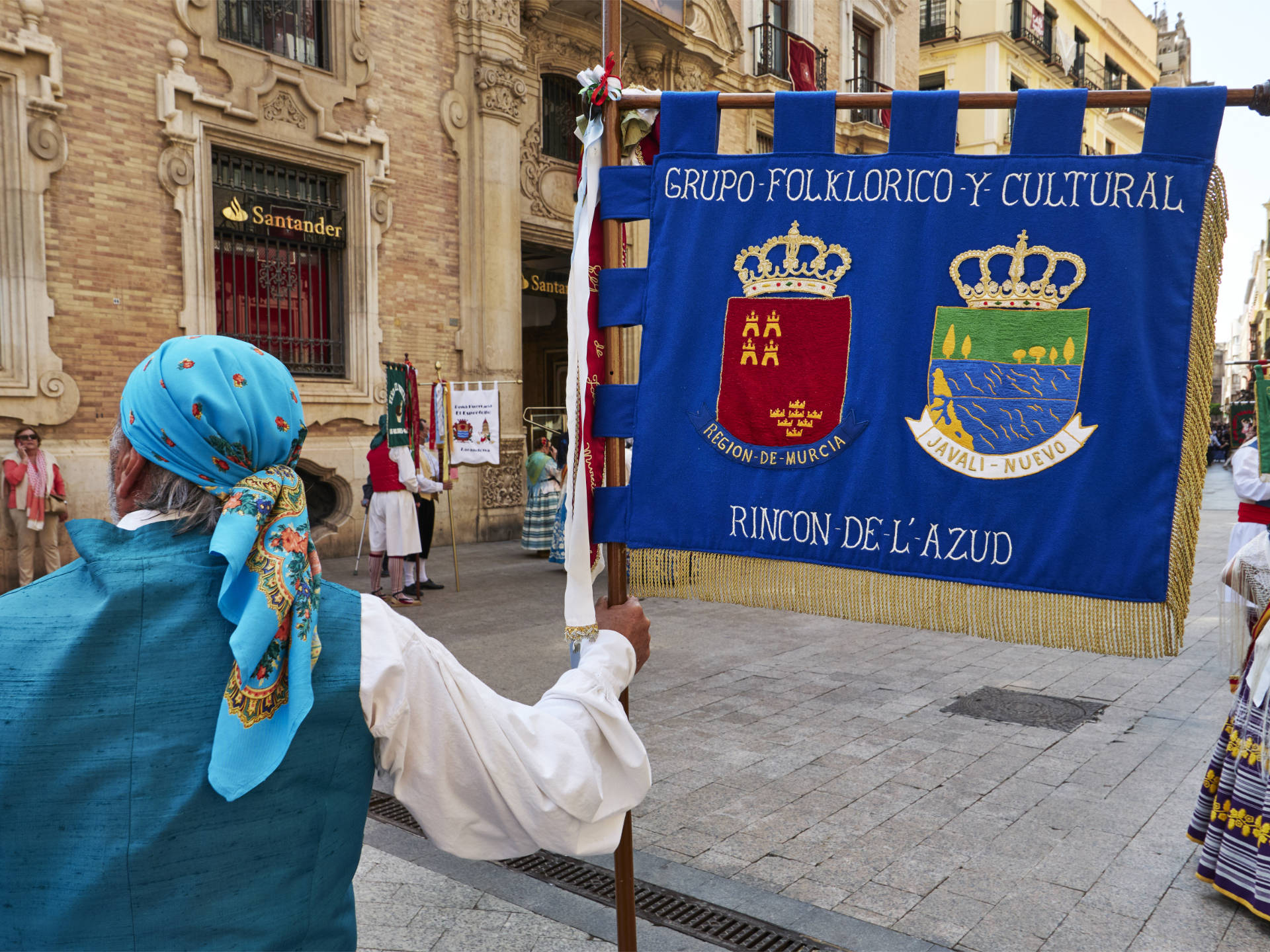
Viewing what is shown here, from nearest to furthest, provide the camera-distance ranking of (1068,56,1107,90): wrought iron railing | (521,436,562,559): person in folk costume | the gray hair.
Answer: the gray hair < (521,436,562,559): person in folk costume < (1068,56,1107,90): wrought iron railing

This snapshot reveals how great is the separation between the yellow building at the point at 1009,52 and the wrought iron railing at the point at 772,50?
8.55m

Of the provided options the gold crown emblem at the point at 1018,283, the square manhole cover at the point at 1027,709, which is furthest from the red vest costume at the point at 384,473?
the gold crown emblem at the point at 1018,283

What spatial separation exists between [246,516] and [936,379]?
5.73ft

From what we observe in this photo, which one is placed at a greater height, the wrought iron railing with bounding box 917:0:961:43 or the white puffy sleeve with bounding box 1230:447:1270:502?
the wrought iron railing with bounding box 917:0:961:43

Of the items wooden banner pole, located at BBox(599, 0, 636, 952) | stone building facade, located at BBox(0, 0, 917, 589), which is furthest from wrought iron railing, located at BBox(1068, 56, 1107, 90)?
wooden banner pole, located at BBox(599, 0, 636, 952)

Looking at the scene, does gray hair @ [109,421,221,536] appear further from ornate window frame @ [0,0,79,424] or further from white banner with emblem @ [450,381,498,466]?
ornate window frame @ [0,0,79,424]

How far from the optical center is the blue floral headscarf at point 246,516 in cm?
132

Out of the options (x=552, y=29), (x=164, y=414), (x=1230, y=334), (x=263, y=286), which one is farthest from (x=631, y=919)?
(x=1230, y=334)

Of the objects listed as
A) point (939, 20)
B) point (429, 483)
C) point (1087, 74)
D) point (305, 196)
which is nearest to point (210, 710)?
point (429, 483)

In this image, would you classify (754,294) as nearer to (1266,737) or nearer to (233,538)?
(233,538)

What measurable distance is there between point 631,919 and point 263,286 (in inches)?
468

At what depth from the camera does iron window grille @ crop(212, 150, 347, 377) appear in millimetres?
12125

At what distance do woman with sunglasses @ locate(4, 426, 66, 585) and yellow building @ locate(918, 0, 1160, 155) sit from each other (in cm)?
2496

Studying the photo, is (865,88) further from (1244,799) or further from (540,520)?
(1244,799)
